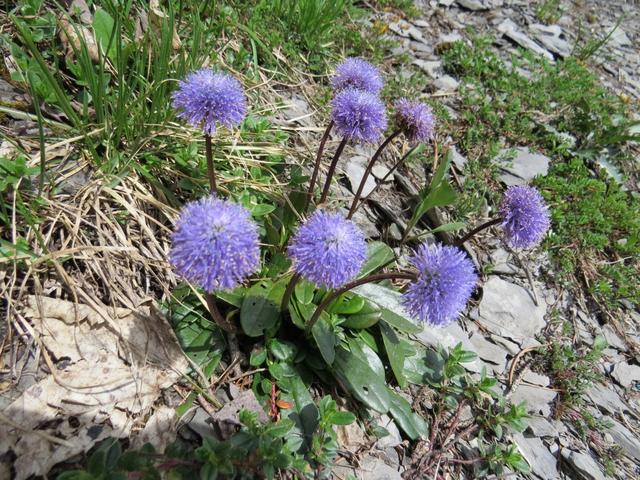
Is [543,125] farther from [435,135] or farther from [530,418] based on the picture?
[530,418]

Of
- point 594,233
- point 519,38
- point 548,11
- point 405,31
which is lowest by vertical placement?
point 594,233

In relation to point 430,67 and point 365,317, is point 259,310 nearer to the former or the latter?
point 365,317

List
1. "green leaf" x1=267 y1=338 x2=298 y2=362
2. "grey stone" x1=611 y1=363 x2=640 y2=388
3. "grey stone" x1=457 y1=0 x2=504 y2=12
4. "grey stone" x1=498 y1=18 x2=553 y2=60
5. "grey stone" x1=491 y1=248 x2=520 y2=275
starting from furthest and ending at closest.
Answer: "grey stone" x1=457 y1=0 x2=504 y2=12 < "grey stone" x1=498 y1=18 x2=553 y2=60 < "grey stone" x1=491 y1=248 x2=520 y2=275 < "grey stone" x1=611 y1=363 x2=640 y2=388 < "green leaf" x1=267 y1=338 x2=298 y2=362

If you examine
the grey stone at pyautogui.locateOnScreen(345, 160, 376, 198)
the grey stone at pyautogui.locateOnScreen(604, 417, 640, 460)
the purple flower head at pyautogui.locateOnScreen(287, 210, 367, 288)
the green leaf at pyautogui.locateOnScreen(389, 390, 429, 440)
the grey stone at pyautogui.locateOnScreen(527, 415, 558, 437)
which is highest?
the purple flower head at pyautogui.locateOnScreen(287, 210, 367, 288)

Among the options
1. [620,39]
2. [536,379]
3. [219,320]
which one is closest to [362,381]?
[219,320]

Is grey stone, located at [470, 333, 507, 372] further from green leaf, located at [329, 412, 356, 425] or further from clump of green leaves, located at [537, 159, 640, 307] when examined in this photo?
green leaf, located at [329, 412, 356, 425]

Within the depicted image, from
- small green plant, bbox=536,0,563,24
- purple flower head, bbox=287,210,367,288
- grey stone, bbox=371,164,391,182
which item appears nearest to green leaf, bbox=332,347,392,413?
purple flower head, bbox=287,210,367,288
